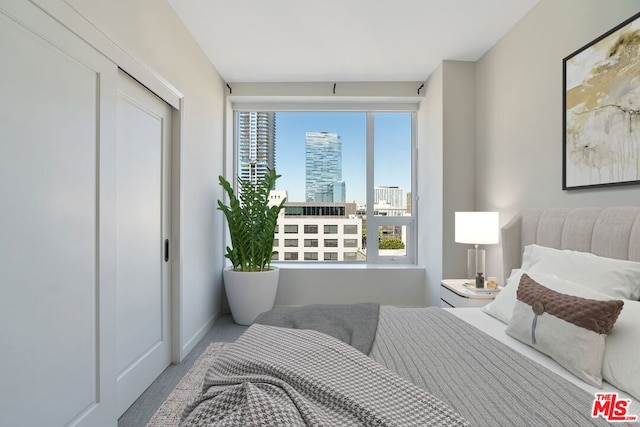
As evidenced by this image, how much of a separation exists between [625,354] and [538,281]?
515 mm

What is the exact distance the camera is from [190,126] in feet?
Answer: 9.69

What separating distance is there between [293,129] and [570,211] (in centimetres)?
312

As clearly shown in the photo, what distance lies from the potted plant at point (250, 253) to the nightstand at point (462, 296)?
167 centimetres

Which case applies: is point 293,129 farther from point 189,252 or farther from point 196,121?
point 189,252

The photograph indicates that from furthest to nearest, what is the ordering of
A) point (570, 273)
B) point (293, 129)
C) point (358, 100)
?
point (293, 129) < point (358, 100) < point (570, 273)

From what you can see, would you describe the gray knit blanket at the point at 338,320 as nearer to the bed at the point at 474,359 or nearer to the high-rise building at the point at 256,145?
the bed at the point at 474,359

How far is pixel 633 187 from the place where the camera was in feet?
5.79

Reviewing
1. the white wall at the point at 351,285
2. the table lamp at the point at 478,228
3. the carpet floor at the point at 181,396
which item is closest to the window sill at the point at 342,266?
the white wall at the point at 351,285

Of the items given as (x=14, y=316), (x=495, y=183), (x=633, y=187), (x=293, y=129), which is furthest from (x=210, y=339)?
(x=633, y=187)

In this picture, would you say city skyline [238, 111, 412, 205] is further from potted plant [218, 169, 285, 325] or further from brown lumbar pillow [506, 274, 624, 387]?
brown lumbar pillow [506, 274, 624, 387]

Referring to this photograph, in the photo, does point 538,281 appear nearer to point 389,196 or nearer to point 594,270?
point 594,270

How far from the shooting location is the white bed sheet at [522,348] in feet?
3.79

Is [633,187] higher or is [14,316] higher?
[633,187]

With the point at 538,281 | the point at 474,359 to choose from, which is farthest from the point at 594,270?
the point at 474,359
